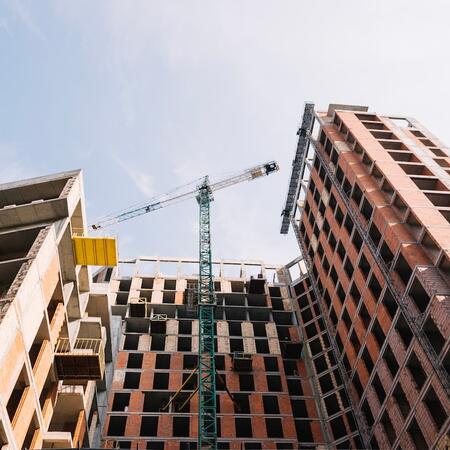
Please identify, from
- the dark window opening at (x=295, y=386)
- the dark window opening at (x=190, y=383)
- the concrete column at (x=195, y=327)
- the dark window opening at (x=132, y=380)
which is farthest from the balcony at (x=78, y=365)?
the dark window opening at (x=295, y=386)

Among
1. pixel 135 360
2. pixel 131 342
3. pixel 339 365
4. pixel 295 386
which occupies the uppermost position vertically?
pixel 131 342

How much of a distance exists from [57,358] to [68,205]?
28.4ft

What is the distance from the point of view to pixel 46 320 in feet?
80.4

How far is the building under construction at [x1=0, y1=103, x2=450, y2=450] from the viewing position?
25.7 metres

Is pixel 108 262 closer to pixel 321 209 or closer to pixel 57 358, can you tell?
pixel 57 358

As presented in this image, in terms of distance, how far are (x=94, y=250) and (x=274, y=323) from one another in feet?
91.8

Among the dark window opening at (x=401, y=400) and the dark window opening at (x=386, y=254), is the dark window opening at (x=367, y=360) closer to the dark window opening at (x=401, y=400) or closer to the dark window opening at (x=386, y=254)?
the dark window opening at (x=401, y=400)

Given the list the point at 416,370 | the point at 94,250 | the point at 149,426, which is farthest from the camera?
the point at 149,426

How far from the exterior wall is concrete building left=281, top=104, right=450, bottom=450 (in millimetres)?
2878

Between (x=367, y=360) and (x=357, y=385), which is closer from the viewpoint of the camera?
(x=367, y=360)

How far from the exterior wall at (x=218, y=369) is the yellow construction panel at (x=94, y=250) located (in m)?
17.0

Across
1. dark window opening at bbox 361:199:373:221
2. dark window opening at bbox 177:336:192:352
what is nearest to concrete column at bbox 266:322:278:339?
dark window opening at bbox 177:336:192:352

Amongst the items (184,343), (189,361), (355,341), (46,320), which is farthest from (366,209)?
(46,320)

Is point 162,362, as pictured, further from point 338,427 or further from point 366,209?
point 366,209
